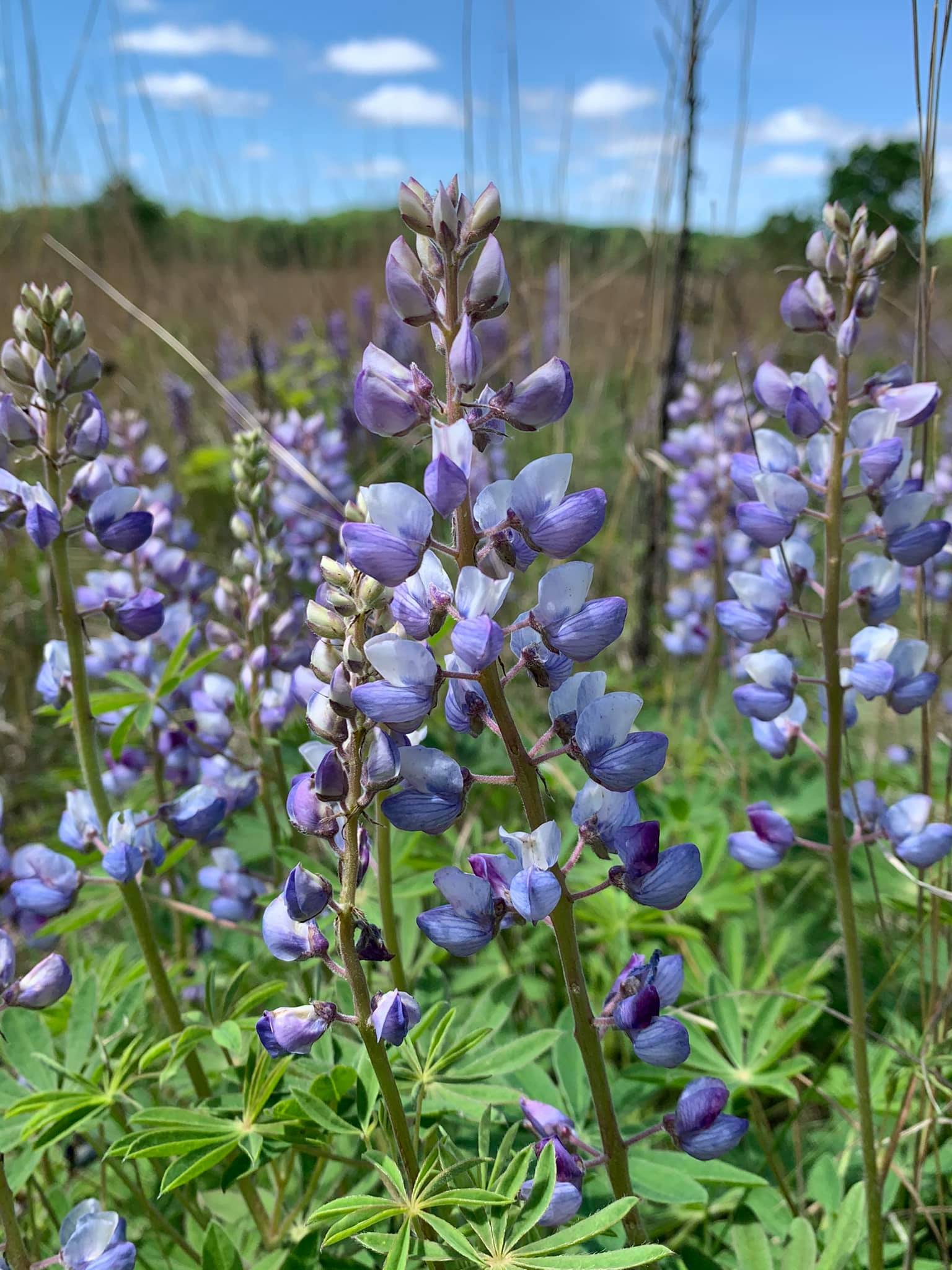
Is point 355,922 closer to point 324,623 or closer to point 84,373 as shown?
point 324,623

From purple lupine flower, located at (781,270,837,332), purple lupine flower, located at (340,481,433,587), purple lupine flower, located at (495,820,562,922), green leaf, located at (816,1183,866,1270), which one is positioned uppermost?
purple lupine flower, located at (781,270,837,332)

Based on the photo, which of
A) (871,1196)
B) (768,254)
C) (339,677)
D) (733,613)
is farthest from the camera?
(768,254)

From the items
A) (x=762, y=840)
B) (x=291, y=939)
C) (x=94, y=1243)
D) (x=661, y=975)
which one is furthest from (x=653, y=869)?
(x=94, y=1243)

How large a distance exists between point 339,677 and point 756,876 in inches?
56.0

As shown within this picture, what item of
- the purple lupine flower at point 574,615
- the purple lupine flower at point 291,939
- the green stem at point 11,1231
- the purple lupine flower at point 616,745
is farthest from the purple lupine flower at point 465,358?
the green stem at point 11,1231

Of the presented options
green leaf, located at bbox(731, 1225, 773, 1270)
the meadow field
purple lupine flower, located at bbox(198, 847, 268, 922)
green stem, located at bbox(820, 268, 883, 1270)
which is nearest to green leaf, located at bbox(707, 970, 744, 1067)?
the meadow field

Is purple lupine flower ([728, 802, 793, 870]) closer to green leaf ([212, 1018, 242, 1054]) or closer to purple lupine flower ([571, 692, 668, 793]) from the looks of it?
purple lupine flower ([571, 692, 668, 793])

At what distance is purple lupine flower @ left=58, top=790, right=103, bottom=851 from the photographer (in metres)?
1.60

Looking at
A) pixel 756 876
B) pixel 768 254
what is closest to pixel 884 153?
pixel 768 254

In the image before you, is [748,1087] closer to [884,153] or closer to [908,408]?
[908,408]

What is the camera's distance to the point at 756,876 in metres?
2.10

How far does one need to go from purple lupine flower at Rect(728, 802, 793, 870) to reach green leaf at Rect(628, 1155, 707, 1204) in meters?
0.46

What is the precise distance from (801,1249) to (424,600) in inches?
39.8

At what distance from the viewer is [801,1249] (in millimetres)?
1300
